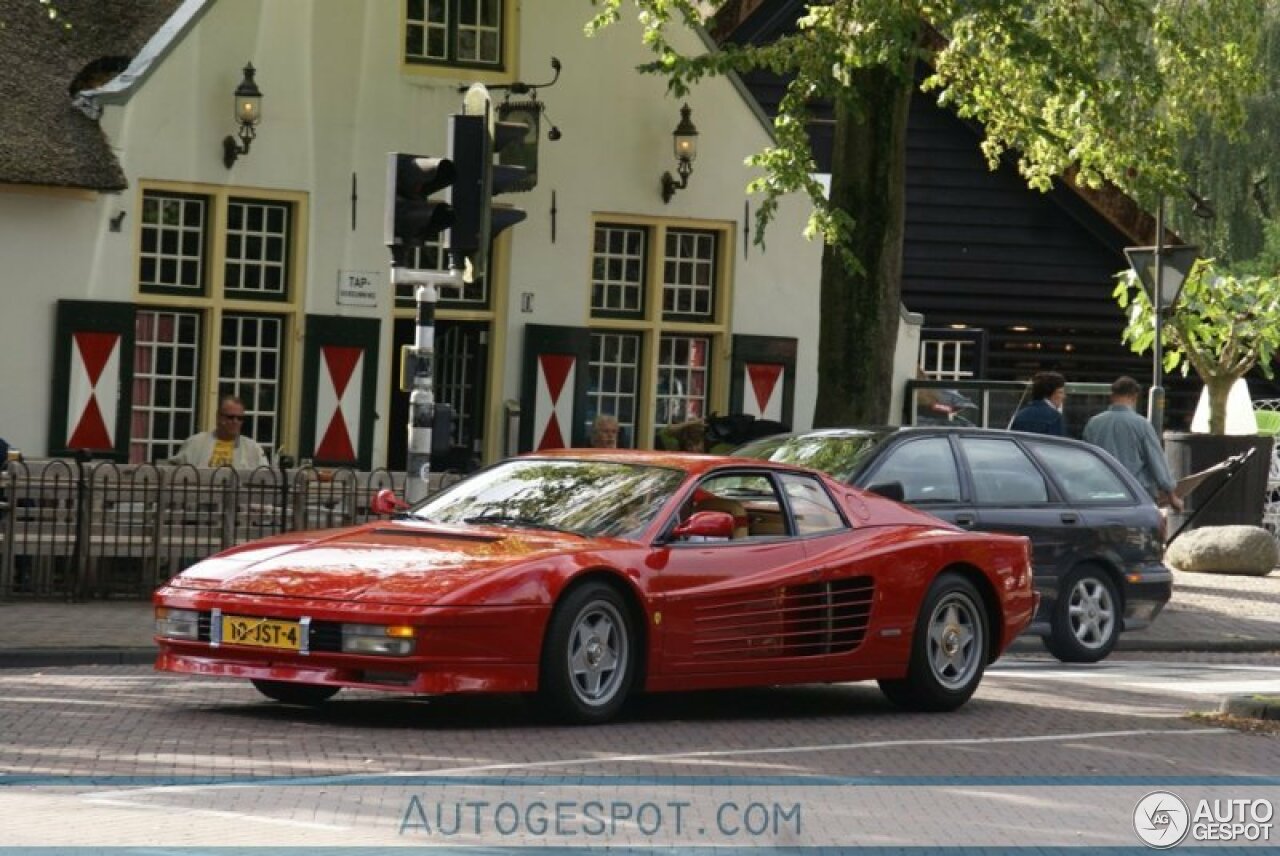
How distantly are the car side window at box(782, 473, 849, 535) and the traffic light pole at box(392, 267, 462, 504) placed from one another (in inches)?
115

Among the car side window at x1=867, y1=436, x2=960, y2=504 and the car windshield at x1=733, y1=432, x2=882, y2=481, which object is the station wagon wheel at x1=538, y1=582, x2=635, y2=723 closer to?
the car windshield at x1=733, y1=432, x2=882, y2=481

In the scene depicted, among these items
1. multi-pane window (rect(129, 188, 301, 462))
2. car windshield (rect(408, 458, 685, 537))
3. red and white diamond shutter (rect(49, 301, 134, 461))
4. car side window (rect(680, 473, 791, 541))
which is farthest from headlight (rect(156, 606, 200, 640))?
multi-pane window (rect(129, 188, 301, 462))

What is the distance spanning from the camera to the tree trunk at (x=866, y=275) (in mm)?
21266

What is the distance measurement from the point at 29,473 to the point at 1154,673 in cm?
827

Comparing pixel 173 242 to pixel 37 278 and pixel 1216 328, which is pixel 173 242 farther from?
pixel 1216 328

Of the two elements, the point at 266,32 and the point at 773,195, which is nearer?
the point at 773,195

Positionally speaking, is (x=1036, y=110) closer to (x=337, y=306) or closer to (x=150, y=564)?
(x=337, y=306)

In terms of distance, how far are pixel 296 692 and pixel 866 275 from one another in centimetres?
945

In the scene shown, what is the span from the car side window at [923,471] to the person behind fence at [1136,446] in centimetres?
441

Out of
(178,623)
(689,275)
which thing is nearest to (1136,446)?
(689,275)

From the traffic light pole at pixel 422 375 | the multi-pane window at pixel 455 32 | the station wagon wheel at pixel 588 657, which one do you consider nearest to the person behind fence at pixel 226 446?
the multi-pane window at pixel 455 32

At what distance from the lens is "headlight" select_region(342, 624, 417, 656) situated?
1141 cm

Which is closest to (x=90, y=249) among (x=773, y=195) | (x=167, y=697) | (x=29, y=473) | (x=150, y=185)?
(x=150, y=185)

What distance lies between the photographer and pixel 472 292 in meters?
25.7
